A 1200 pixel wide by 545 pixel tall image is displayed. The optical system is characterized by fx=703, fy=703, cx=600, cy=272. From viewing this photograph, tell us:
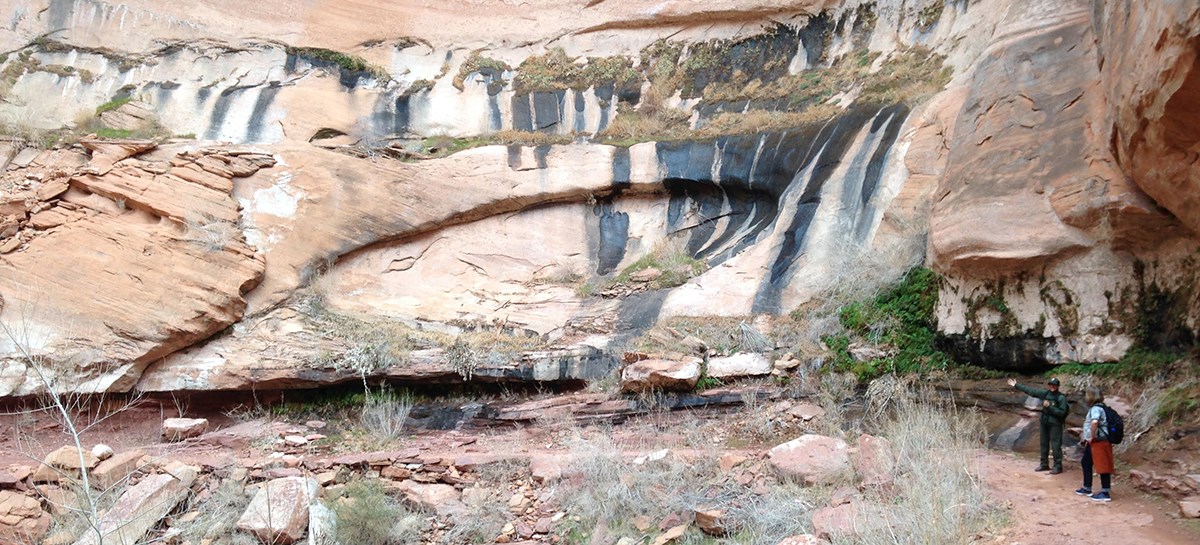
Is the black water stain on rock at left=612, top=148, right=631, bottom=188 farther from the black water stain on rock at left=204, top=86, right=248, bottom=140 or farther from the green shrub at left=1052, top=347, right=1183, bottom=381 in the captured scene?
the black water stain on rock at left=204, top=86, right=248, bottom=140

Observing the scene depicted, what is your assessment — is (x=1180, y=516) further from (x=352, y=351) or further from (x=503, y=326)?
(x=352, y=351)

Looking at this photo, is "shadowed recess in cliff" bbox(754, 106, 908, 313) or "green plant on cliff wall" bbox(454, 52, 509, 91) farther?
"green plant on cliff wall" bbox(454, 52, 509, 91)

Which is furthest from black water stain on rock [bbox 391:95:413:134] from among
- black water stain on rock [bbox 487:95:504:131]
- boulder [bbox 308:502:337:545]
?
boulder [bbox 308:502:337:545]

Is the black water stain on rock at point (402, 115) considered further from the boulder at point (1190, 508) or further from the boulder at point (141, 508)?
the boulder at point (1190, 508)

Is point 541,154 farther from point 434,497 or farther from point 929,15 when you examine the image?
point 929,15

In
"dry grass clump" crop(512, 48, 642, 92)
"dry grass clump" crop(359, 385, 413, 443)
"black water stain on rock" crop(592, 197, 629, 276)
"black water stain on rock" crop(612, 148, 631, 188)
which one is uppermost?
"dry grass clump" crop(512, 48, 642, 92)

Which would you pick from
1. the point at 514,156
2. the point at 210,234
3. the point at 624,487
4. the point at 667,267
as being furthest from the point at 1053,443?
the point at 210,234

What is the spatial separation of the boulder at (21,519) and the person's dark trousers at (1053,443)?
Answer: 33.0ft

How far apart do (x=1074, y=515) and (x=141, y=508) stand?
28.2 feet

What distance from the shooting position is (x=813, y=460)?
21.6 ft

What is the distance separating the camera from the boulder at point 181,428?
9.58 m

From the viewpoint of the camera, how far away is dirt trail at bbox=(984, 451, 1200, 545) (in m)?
4.64

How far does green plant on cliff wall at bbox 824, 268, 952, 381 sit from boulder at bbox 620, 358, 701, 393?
1.83 m

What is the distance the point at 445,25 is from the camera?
17.4 meters
